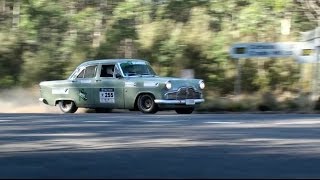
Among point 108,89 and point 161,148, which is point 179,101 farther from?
point 161,148

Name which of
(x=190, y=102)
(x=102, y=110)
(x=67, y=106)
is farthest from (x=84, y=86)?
(x=190, y=102)

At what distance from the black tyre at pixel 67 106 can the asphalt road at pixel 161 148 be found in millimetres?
4411

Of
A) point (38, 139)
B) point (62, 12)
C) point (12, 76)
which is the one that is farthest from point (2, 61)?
point (38, 139)

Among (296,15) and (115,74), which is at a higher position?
(296,15)

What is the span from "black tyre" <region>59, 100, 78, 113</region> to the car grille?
3723mm

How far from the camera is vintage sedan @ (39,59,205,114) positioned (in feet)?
63.4

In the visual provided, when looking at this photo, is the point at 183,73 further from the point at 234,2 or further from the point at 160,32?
the point at 234,2

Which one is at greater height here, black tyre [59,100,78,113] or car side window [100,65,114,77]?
car side window [100,65,114,77]

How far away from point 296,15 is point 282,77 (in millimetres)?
4058

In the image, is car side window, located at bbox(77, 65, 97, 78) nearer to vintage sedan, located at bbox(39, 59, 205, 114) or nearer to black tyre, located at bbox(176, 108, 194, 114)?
vintage sedan, located at bbox(39, 59, 205, 114)

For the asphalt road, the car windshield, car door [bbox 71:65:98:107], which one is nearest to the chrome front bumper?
the car windshield

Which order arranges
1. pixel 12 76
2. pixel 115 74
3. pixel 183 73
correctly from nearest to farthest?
pixel 115 74 → pixel 183 73 → pixel 12 76

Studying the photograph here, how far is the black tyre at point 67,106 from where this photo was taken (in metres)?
21.6

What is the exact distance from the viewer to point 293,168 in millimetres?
9352
